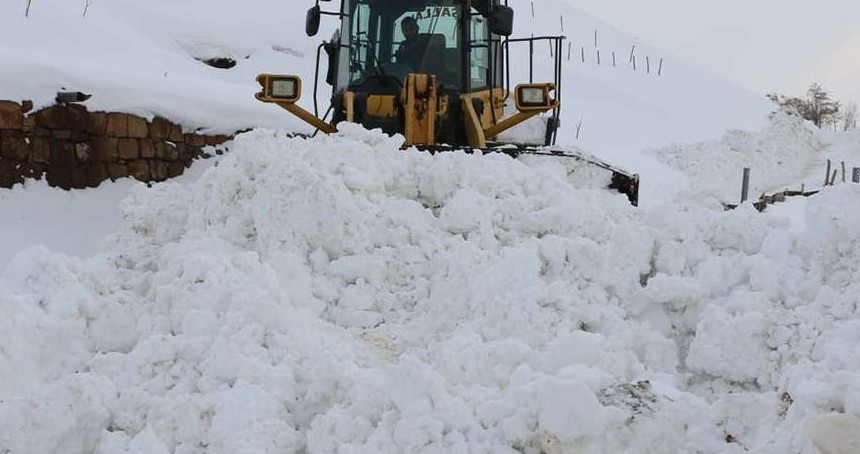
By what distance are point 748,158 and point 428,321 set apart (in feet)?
49.8

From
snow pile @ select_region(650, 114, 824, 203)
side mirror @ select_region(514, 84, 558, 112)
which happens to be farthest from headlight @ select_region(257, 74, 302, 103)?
snow pile @ select_region(650, 114, 824, 203)

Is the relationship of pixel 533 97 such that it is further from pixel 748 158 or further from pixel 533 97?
pixel 748 158

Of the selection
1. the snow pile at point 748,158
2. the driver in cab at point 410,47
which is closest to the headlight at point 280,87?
the driver in cab at point 410,47

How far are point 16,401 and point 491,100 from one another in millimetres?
4948

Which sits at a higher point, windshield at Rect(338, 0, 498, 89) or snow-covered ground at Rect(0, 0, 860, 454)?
windshield at Rect(338, 0, 498, 89)

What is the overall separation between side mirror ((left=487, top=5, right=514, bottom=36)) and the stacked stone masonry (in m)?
2.75

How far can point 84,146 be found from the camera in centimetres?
764

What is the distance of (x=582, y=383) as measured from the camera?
9.67 feet

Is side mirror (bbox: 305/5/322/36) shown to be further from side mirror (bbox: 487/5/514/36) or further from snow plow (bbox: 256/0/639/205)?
side mirror (bbox: 487/5/514/36)

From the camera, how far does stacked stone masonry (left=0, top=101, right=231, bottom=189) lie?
24.0 feet

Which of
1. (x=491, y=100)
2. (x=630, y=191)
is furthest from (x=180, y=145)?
(x=630, y=191)

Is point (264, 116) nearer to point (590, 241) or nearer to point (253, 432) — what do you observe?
point (590, 241)

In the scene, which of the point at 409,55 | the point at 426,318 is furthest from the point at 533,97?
the point at 426,318

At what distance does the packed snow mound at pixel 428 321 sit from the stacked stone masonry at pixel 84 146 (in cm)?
244
